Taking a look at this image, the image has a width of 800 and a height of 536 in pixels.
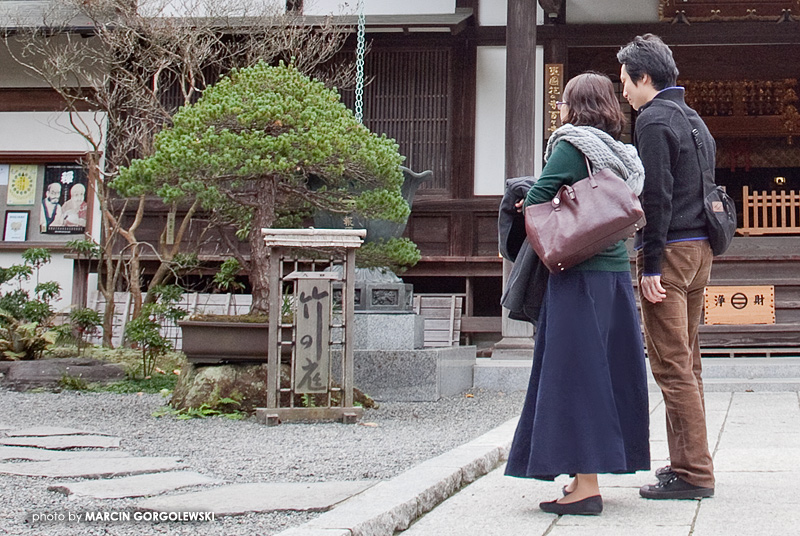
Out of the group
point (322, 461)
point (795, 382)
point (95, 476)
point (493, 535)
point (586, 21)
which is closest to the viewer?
point (493, 535)

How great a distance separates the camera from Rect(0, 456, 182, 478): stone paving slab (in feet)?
14.2

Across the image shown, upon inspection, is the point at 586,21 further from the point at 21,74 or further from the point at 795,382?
the point at 21,74

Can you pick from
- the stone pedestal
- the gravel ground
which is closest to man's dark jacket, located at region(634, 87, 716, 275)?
the gravel ground

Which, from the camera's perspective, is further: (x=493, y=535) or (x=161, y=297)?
(x=161, y=297)

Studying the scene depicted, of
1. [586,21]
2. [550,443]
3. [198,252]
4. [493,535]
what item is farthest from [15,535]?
[586,21]

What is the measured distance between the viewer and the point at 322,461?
479cm

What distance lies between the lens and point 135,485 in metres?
3.99

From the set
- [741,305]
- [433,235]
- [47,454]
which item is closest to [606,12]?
[433,235]

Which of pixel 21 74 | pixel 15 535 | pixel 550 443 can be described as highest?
pixel 21 74

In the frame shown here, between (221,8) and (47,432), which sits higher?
(221,8)

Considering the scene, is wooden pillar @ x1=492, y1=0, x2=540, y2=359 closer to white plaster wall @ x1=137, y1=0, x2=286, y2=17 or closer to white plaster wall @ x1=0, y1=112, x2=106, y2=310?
white plaster wall @ x1=137, y1=0, x2=286, y2=17

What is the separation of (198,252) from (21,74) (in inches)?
139

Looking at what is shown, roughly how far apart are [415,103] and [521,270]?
8174 millimetres

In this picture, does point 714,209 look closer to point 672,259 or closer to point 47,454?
point 672,259
